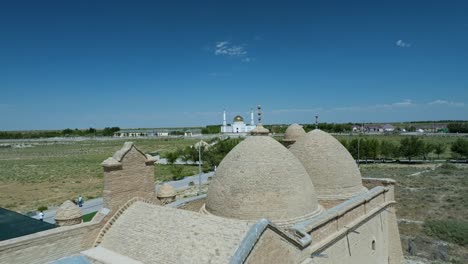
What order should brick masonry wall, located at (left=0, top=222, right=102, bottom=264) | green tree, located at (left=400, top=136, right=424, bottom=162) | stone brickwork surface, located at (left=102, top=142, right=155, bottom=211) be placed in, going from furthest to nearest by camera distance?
green tree, located at (left=400, top=136, right=424, bottom=162), stone brickwork surface, located at (left=102, top=142, right=155, bottom=211), brick masonry wall, located at (left=0, top=222, right=102, bottom=264)

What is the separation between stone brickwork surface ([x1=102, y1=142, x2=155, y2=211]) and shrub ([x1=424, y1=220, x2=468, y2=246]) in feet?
57.3

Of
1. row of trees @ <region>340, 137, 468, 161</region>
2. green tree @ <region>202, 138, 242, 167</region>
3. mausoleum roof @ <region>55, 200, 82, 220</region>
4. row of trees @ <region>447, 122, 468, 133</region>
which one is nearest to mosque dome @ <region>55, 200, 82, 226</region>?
mausoleum roof @ <region>55, 200, 82, 220</region>

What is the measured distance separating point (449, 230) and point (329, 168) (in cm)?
1228

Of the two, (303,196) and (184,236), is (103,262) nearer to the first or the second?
(184,236)

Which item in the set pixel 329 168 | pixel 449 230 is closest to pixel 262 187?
pixel 329 168

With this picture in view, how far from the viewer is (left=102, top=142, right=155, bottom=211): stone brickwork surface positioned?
9852 mm

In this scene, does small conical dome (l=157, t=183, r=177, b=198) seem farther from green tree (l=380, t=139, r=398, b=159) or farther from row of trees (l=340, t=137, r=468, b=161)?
green tree (l=380, t=139, r=398, b=159)

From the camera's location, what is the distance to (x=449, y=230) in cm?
2009

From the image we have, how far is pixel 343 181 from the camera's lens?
1311 centimetres

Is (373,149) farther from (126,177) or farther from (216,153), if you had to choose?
(126,177)

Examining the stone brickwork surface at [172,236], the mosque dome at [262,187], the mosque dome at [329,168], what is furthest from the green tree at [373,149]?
the stone brickwork surface at [172,236]

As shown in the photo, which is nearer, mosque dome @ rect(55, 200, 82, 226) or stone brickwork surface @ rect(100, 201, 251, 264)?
stone brickwork surface @ rect(100, 201, 251, 264)

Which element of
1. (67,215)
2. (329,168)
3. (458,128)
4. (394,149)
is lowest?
(394,149)

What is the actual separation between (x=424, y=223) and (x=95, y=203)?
24570mm
